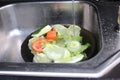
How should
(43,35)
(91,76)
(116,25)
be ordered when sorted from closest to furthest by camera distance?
(91,76)
(116,25)
(43,35)

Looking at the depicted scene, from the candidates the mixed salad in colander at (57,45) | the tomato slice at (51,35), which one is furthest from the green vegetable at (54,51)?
the tomato slice at (51,35)

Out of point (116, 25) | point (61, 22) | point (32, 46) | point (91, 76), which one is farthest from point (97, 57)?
point (61, 22)

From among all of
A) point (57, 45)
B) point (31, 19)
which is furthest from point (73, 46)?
point (31, 19)

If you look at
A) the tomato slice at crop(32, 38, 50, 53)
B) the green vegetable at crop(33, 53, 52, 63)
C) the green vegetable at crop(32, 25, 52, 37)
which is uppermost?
the green vegetable at crop(32, 25, 52, 37)

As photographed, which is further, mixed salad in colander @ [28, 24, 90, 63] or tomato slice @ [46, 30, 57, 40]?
tomato slice @ [46, 30, 57, 40]

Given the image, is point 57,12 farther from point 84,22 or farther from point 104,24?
point 104,24

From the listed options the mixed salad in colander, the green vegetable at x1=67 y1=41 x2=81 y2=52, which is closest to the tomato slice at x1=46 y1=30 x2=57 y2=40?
the mixed salad in colander

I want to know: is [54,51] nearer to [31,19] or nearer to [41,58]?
[41,58]

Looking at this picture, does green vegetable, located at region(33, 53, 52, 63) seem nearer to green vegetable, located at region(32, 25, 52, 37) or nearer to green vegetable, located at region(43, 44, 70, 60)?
green vegetable, located at region(43, 44, 70, 60)
